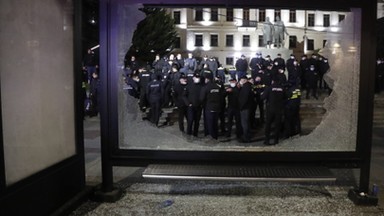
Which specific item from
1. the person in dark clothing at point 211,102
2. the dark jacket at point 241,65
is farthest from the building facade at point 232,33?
the person in dark clothing at point 211,102

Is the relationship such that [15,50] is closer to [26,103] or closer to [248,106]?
[26,103]

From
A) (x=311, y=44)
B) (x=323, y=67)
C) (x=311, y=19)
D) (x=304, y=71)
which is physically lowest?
(x=304, y=71)

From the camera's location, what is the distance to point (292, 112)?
10.9m

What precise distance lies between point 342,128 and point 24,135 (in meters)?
4.77

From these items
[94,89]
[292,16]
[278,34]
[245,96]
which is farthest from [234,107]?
[292,16]

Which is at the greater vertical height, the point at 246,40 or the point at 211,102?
the point at 246,40

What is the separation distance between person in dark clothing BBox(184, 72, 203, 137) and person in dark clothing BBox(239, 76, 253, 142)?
118 cm

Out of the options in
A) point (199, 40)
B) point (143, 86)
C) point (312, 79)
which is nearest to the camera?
point (143, 86)

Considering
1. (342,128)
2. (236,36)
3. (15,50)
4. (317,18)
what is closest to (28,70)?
(15,50)

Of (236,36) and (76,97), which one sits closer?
(76,97)

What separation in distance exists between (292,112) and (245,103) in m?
1.29

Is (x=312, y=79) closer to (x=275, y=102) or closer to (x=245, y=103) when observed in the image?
(x=245, y=103)

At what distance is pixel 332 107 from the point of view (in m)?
6.90

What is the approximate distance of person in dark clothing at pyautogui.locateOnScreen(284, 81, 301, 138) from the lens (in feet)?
34.8
